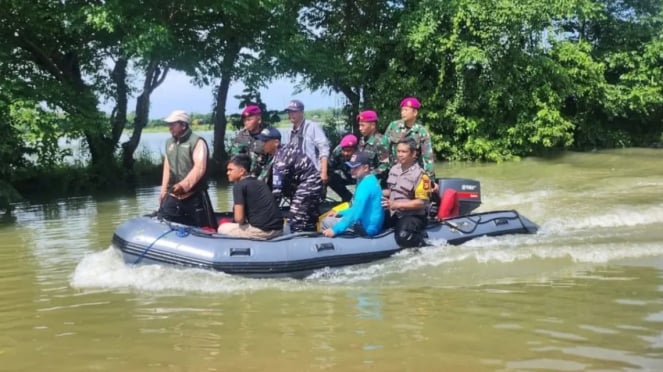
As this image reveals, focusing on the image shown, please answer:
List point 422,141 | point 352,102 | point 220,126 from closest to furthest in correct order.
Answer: point 422,141, point 220,126, point 352,102

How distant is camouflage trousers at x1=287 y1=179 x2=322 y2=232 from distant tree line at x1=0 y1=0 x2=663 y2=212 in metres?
8.52

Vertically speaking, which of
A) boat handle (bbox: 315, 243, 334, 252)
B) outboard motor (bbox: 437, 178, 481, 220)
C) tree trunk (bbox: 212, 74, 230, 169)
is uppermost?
tree trunk (bbox: 212, 74, 230, 169)

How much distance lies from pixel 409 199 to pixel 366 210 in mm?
438

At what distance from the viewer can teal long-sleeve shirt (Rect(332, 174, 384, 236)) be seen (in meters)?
6.40

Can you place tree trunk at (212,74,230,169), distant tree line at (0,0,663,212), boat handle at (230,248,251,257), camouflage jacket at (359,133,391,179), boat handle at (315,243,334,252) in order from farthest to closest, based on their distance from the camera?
tree trunk at (212,74,230,169) < distant tree line at (0,0,663,212) < camouflage jacket at (359,133,391,179) < boat handle at (315,243,334,252) < boat handle at (230,248,251,257)

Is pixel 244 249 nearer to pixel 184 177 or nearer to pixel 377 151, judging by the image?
pixel 184 177

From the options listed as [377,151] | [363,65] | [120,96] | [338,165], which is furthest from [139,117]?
[377,151]

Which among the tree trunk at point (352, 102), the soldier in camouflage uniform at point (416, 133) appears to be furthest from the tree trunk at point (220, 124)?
the soldier in camouflage uniform at point (416, 133)

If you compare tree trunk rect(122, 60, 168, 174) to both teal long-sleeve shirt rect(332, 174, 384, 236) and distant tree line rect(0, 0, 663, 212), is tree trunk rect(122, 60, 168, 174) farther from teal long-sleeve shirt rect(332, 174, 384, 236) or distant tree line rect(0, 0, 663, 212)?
teal long-sleeve shirt rect(332, 174, 384, 236)

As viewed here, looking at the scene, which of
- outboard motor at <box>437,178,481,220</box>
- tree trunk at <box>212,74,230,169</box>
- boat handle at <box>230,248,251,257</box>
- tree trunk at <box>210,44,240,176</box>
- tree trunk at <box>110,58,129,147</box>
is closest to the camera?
boat handle at <box>230,248,251,257</box>

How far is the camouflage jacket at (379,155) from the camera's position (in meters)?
7.71

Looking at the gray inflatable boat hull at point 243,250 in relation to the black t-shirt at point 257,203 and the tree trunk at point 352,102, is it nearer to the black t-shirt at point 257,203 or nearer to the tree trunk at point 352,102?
the black t-shirt at point 257,203

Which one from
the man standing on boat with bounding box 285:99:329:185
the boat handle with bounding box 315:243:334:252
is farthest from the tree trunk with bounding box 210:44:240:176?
the boat handle with bounding box 315:243:334:252

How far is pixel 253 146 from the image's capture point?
695 centimetres
